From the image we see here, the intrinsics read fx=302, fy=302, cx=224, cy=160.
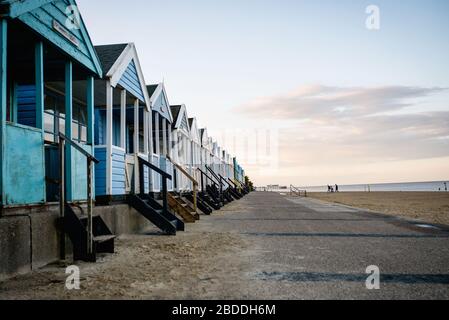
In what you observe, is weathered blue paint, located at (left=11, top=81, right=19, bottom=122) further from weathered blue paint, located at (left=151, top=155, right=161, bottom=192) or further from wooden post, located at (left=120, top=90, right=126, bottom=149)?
weathered blue paint, located at (left=151, top=155, right=161, bottom=192)

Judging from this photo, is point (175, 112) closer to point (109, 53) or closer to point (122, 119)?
point (109, 53)

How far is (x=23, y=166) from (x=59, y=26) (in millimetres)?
2881

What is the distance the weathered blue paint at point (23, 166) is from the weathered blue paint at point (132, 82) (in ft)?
12.7

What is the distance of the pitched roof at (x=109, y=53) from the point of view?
801 centimetres

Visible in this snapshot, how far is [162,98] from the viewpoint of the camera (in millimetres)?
12734

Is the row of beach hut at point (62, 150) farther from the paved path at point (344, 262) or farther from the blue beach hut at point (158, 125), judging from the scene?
the paved path at point (344, 262)

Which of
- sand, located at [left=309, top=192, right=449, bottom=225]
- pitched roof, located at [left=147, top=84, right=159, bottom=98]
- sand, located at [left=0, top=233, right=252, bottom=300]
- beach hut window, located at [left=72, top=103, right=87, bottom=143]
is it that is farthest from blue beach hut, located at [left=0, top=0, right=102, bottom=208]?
sand, located at [left=309, top=192, right=449, bottom=225]

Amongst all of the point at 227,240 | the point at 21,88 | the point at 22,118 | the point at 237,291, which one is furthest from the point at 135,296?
the point at 21,88

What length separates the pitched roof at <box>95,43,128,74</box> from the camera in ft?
26.3

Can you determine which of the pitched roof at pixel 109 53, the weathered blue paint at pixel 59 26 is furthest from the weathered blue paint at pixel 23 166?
the pitched roof at pixel 109 53

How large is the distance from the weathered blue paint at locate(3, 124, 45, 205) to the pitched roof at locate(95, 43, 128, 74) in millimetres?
3496
